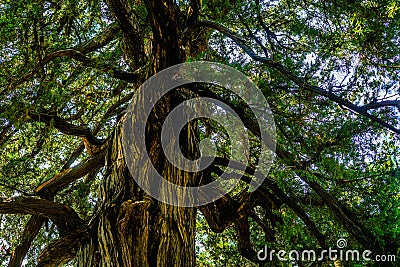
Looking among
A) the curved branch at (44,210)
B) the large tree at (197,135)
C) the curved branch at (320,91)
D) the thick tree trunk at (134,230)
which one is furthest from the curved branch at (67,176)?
the curved branch at (320,91)

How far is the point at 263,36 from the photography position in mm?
4430

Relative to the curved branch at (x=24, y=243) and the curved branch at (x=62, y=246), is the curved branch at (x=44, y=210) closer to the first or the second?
the curved branch at (x=62, y=246)

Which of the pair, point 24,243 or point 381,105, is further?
point 24,243

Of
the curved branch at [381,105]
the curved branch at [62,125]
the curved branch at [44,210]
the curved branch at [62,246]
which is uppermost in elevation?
the curved branch at [62,125]

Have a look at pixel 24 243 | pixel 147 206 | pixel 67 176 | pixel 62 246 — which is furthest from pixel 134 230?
A: pixel 24 243

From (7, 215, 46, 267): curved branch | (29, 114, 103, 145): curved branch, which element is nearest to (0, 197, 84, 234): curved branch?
(29, 114, 103, 145): curved branch

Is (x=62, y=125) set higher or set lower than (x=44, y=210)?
higher

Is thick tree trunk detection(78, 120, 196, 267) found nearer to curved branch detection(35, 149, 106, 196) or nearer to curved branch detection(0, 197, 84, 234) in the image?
curved branch detection(0, 197, 84, 234)

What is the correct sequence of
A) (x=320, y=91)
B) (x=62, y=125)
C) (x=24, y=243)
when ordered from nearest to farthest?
(x=320, y=91) → (x=62, y=125) → (x=24, y=243)

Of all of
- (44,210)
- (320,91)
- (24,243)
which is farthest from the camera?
(24,243)

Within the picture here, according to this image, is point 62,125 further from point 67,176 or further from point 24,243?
point 24,243

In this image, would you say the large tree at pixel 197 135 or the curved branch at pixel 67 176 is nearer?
the large tree at pixel 197 135

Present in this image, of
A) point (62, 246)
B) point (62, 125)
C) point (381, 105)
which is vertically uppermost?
point (62, 125)

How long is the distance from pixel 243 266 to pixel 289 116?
2.93 metres
